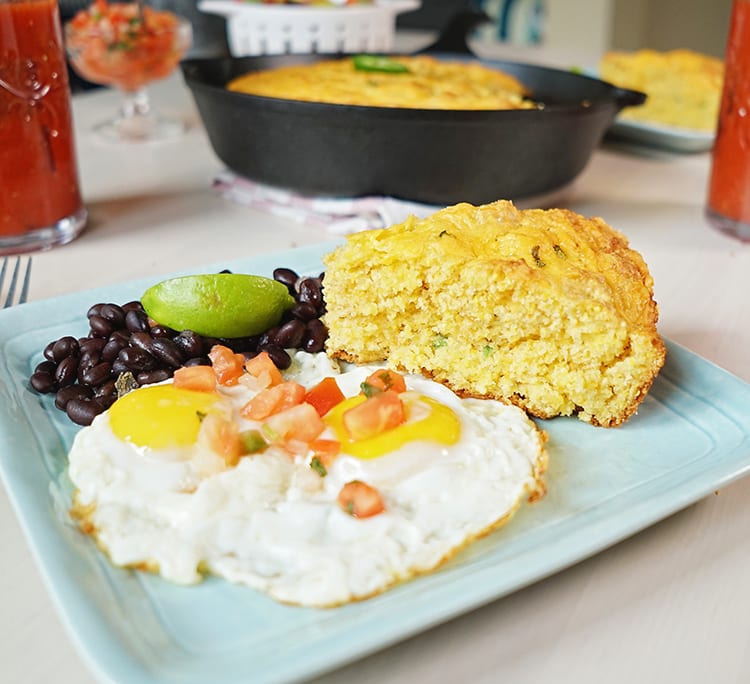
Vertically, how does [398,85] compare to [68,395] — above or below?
above

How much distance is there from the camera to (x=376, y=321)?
2064 millimetres

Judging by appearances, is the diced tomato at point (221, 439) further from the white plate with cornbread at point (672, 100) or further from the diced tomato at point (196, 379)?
the white plate with cornbread at point (672, 100)

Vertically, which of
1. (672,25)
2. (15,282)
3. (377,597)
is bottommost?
(672,25)

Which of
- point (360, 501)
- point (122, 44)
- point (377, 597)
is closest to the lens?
point (377, 597)

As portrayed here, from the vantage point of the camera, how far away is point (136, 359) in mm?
1962

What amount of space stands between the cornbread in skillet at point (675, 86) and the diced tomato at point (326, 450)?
3.36 metres

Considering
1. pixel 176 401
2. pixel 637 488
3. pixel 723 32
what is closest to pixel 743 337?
pixel 637 488

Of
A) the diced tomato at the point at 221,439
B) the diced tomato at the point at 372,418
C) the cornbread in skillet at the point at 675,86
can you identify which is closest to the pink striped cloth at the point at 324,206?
the diced tomato at the point at 372,418

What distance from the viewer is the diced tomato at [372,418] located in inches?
62.6

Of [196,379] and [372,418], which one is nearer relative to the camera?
[372,418]

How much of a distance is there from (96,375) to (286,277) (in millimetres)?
619

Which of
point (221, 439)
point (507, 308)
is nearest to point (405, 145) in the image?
point (507, 308)

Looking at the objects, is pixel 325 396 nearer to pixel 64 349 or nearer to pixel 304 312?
pixel 304 312

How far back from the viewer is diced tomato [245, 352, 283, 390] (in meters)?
1.81
